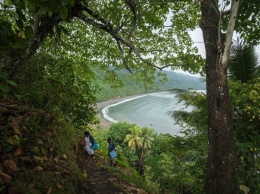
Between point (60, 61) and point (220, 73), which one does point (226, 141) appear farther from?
point (60, 61)

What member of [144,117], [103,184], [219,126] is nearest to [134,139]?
[103,184]

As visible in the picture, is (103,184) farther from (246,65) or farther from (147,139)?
(147,139)

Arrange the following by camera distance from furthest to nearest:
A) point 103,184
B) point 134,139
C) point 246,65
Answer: point 134,139 → point 246,65 → point 103,184

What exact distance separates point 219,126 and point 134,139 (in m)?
36.8

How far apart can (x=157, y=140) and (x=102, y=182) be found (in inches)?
1429

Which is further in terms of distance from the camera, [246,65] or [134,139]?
[134,139]

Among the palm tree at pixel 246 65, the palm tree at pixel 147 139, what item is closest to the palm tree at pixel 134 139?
the palm tree at pixel 147 139

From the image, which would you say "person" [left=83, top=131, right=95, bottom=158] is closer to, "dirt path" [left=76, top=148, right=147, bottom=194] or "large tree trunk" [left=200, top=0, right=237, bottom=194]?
"dirt path" [left=76, top=148, right=147, bottom=194]

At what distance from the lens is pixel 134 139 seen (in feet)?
133

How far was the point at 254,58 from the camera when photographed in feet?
35.0

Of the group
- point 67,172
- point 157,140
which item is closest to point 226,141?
point 67,172

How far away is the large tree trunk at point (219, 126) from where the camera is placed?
4289 mm

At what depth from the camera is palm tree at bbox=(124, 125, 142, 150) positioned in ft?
131

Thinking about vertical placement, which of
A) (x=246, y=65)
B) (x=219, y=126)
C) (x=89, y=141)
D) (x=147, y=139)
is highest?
(x=246, y=65)
